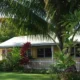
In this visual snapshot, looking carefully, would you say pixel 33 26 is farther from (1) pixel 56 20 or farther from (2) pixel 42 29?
(1) pixel 56 20

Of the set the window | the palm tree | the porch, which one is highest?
the palm tree

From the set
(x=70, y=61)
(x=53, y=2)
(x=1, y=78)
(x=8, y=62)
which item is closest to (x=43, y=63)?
(x=8, y=62)

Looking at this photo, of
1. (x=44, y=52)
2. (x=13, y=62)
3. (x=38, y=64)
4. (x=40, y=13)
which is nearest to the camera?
(x=40, y=13)

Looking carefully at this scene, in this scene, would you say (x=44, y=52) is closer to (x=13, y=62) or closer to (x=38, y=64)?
(x=38, y=64)

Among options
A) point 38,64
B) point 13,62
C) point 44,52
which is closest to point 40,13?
point 13,62

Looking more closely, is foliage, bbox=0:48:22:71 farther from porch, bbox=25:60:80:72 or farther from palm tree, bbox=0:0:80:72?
palm tree, bbox=0:0:80:72

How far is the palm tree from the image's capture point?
18.5 m

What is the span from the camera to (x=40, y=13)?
832 inches

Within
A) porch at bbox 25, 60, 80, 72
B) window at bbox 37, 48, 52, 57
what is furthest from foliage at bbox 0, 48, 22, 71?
window at bbox 37, 48, 52, 57

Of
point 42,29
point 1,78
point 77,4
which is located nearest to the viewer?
point 77,4

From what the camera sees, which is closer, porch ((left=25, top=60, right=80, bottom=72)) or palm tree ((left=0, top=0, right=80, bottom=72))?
palm tree ((left=0, top=0, right=80, bottom=72))

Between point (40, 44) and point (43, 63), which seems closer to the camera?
point (43, 63)

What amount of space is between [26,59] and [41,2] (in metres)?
8.25

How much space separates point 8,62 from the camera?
2667 cm
